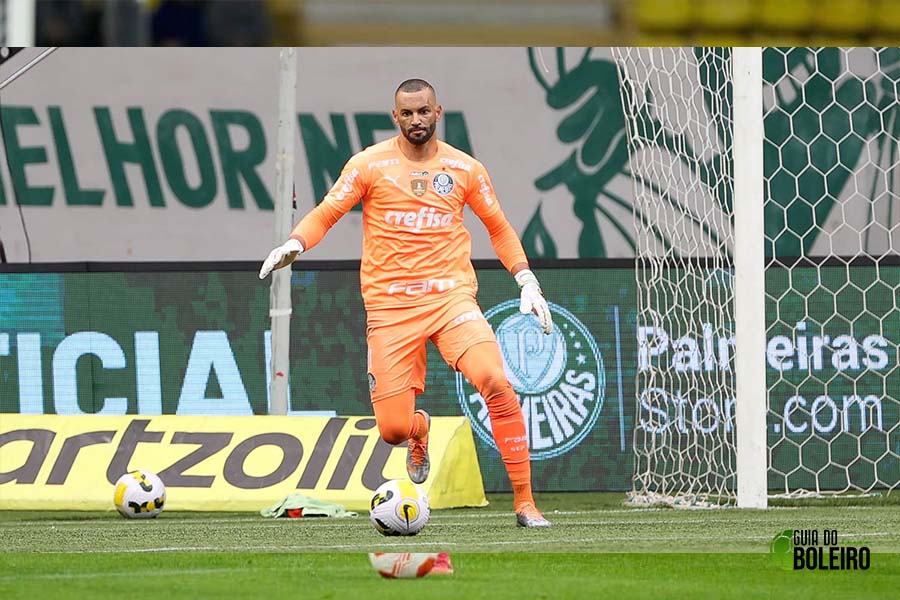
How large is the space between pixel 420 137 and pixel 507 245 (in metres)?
0.77

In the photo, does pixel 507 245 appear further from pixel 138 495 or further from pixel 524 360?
pixel 524 360

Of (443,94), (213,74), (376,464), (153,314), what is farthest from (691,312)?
(213,74)

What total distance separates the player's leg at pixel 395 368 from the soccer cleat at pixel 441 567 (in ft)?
8.55

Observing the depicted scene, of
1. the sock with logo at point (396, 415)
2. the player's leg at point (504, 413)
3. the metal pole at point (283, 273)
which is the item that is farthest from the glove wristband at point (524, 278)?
the metal pole at point (283, 273)

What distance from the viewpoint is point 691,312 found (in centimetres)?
1007

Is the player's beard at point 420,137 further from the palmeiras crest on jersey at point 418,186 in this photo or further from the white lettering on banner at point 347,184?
the white lettering on banner at point 347,184

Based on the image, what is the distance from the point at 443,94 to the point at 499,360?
27.5 feet

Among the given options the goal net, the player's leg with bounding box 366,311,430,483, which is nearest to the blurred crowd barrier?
the player's leg with bounding box 366,311,430,483

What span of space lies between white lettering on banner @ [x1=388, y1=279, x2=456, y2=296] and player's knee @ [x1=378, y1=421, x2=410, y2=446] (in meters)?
0.69

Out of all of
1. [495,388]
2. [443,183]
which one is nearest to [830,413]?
[495,388]

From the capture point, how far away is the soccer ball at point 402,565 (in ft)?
15.5

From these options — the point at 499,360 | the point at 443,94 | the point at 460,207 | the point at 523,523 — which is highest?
the point at 443,94

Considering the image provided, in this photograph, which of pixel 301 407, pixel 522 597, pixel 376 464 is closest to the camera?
pixel 522 597

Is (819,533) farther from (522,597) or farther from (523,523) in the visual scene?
(522,597)
